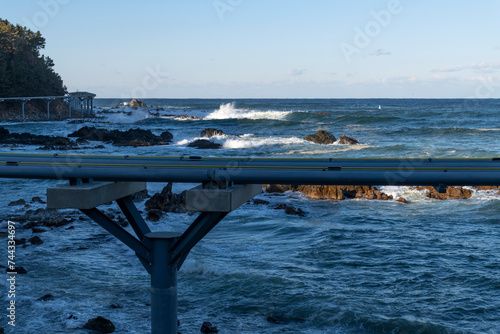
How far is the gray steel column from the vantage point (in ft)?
31.9

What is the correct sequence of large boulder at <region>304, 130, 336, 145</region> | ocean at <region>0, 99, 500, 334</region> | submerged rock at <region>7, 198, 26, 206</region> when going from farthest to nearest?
large boulder at <region>304, 130, 336, 145</region> < submerged rock at <region>7, 198, 26, 206</region> < ocean at <region>0, 99, 500, 334</region>

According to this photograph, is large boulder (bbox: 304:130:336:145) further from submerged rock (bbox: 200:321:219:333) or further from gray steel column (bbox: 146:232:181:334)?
gray steel column (bbox: 146:232:181:334)

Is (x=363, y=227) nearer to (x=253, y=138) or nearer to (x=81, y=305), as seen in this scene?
(x=81, y=305)

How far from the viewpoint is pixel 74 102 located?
11300 centimetres

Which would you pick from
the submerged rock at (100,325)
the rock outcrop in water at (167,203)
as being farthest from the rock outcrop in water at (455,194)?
the submerged rock at (100,325)

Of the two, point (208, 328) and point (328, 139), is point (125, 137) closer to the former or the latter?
point (328, 139)

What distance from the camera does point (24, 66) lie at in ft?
338

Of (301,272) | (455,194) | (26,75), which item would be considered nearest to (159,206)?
(301,272)

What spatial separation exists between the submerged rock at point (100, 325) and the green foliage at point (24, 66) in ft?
281

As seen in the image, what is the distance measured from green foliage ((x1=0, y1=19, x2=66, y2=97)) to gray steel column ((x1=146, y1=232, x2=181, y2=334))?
87393 millimetres

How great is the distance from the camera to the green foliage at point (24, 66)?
9206 cm

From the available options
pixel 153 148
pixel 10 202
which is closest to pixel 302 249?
pixel 10 202

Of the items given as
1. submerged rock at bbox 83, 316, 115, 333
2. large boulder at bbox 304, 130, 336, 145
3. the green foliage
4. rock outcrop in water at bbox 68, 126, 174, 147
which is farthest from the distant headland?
submerged rock at bbox 83, 316, 115, 333

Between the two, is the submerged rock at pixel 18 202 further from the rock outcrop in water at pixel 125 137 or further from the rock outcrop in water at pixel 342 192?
the rock outcrop in water at pixel 125 137
